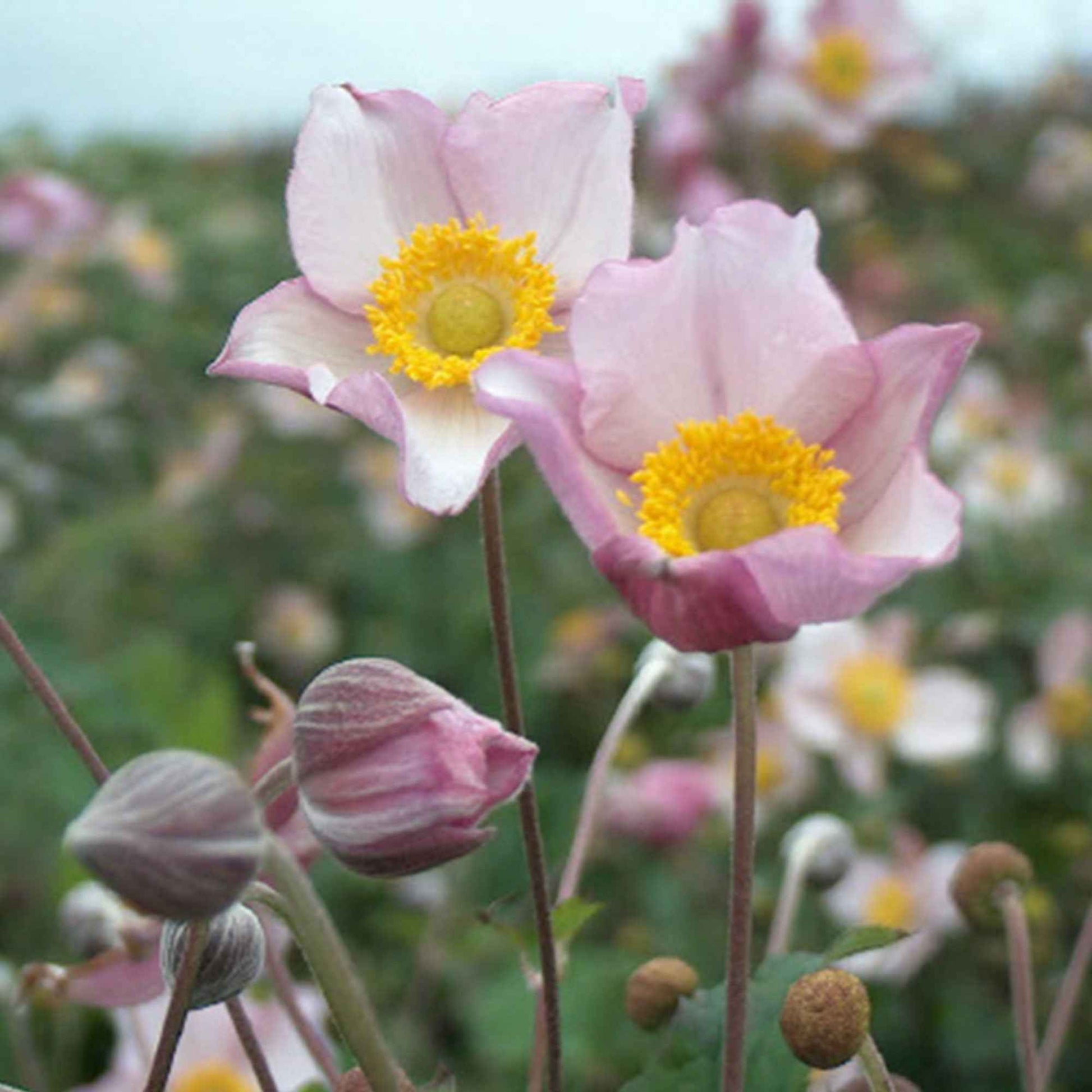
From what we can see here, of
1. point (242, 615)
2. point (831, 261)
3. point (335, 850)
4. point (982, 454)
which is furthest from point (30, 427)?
point (335, 850)

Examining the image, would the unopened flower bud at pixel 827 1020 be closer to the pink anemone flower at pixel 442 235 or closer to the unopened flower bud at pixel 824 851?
the pink anemone flower at pixel 442 235

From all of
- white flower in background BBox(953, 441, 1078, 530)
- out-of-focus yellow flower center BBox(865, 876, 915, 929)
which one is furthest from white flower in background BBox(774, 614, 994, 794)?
white flower in background BBox(953, 441, 1078, 530)

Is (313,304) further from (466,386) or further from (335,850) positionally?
(335,850)

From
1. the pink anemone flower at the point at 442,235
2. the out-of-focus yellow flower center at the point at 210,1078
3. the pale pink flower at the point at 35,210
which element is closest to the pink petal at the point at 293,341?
the pink anemone flower at the point at 442,235

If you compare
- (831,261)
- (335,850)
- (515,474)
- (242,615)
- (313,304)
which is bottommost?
(242,615)

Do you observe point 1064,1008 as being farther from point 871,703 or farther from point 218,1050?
point 871,703
